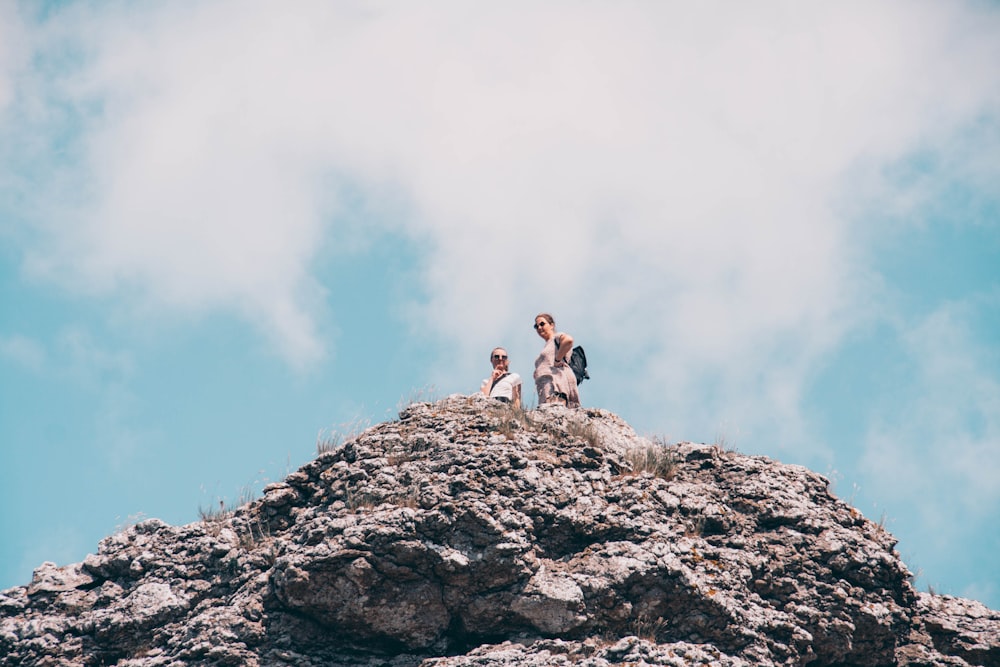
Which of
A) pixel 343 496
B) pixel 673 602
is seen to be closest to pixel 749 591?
pixel 673 602

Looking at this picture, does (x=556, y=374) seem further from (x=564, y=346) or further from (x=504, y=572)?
(x=504, y=572)

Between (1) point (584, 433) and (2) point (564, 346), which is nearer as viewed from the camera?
(1) point (584, 433)

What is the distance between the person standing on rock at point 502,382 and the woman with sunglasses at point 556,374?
381 mm

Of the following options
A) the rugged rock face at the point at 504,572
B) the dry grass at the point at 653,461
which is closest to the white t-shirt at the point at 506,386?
the rugged rock face at the point at 504,572

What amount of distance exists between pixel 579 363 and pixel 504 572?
583 centimetres

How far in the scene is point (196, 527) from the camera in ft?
53.9

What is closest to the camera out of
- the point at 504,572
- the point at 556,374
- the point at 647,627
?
the point at 647,627

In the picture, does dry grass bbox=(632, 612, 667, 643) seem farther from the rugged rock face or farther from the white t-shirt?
the white t-shirt

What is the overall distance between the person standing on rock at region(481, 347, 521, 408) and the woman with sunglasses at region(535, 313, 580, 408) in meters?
0.38

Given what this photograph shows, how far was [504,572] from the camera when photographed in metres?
14.4

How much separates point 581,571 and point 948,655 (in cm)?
553

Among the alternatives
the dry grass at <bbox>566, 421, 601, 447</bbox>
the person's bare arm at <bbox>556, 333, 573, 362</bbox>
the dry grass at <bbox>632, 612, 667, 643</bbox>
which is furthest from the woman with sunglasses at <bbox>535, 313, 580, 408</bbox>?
the dry grass at <bbox>632, 612, 667, 643</bbox>

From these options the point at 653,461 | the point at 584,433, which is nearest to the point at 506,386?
the point at 584,433

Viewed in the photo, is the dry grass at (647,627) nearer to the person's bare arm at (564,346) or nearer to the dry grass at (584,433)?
the dry grass at (584,433)
